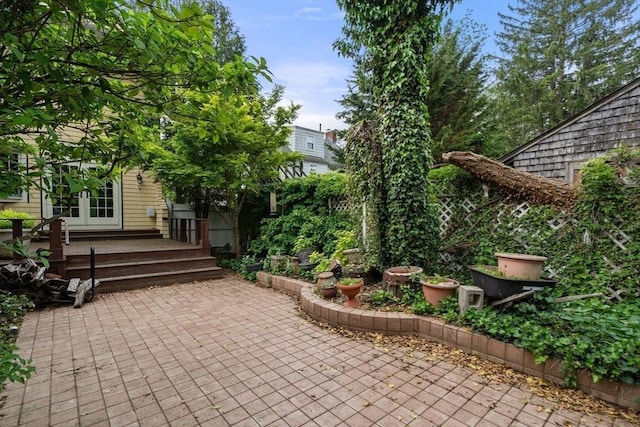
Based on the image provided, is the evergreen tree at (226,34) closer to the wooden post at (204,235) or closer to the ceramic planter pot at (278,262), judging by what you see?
the wooden post at (204,235)

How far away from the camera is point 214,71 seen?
5.36ft

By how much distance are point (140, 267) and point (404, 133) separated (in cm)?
555

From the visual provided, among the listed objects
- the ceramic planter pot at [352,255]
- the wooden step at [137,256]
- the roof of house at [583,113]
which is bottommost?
the wooden step at [137,256]

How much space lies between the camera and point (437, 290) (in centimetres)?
354

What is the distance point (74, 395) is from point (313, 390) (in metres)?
1.90

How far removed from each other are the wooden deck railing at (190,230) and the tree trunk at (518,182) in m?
5.31

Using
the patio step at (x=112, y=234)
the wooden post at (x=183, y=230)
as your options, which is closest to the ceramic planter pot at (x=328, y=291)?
the wooden post at (x=183, y=230)

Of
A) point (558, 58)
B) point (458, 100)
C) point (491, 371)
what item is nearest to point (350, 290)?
point (491, 371)

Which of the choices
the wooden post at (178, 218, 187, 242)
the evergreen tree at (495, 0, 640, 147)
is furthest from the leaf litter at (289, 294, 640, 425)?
the evergreen tree at (495, 0, 640, 147)

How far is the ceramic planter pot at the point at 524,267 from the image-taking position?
3.02m

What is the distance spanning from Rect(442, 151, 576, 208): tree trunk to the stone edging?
8.60 ft

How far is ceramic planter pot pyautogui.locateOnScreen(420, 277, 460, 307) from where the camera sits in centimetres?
351

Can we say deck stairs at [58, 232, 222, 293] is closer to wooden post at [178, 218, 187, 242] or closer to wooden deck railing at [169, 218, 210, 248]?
wooden deck railing at [169, 218, 210, 248]

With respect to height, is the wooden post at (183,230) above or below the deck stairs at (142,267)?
above
